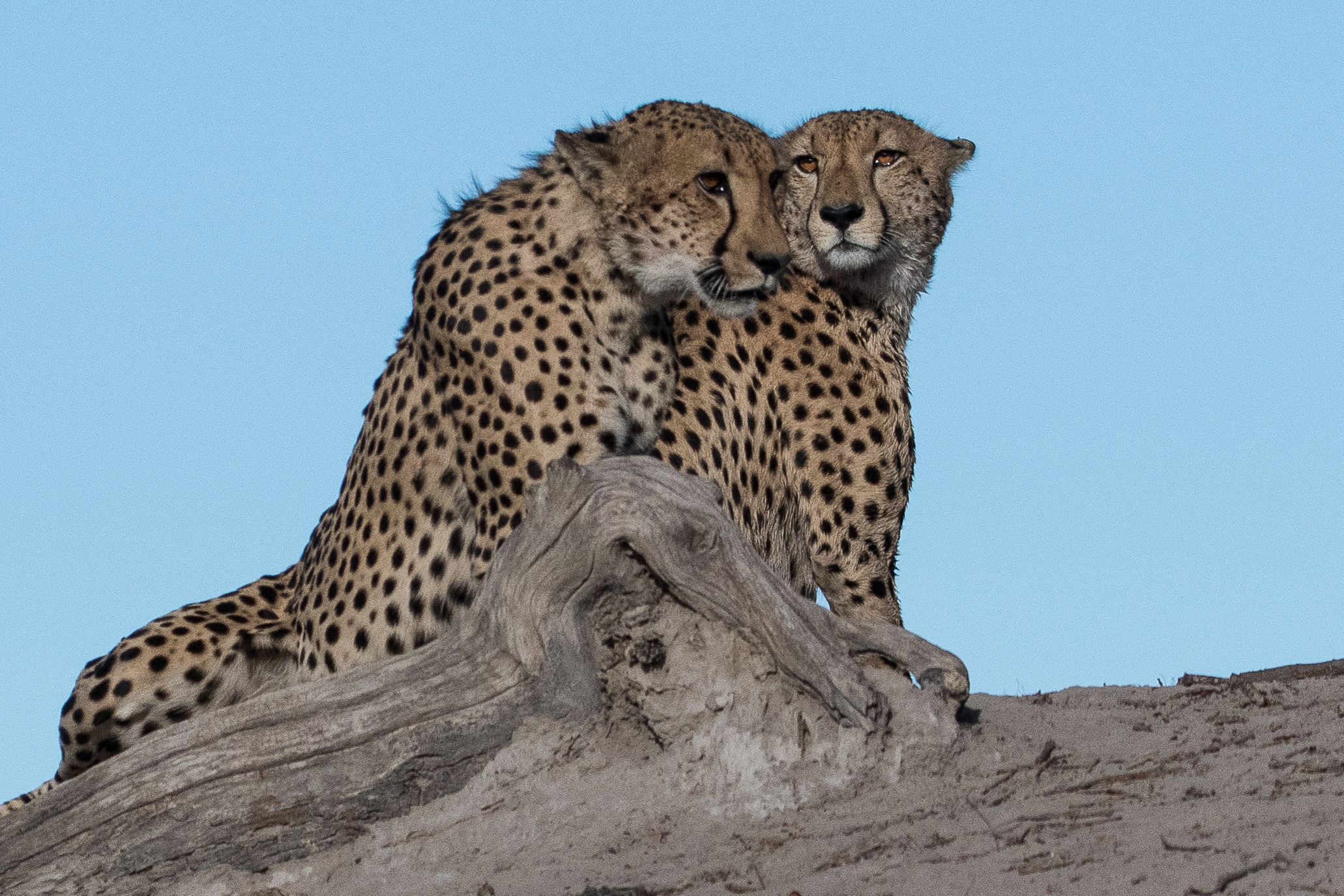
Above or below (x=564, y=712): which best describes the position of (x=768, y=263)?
above

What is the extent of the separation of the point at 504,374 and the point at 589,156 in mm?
743

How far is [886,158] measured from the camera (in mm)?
6816

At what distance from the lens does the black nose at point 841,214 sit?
6.52 meters

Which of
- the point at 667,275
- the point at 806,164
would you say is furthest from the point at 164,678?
the point at 806,164

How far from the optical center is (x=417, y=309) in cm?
573

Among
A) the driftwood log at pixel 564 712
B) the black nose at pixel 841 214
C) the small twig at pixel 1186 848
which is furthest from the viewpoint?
the black nose at pixel 841 214

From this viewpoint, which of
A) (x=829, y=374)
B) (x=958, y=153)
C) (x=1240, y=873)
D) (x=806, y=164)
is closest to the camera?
(x=1240, y=873)

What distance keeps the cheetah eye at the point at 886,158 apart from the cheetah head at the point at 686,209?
141cm

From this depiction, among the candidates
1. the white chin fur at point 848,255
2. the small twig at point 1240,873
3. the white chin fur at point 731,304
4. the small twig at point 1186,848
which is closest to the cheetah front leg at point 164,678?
the white chin fur at point 731,304

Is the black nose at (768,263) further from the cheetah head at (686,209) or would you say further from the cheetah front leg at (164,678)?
the cheetah front leg at (164,678)

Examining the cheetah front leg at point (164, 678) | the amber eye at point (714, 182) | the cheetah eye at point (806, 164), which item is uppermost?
the cheetah eye at point (806, 164)

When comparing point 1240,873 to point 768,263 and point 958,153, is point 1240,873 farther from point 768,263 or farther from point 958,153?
point 958,153

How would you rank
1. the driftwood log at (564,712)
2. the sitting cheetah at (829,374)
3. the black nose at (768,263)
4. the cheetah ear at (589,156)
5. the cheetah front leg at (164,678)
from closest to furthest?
the driftwood log at (564,712) → the black nose at (768,263) → the cheetah ear at (589,156) → the cheetah front leg at (164,678) → the sitting cheetah at (829,374)

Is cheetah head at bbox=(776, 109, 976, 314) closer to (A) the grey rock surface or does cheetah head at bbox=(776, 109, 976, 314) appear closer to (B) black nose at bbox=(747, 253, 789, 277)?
(B) black nose at bbox=(747, 253, 789, 277)
